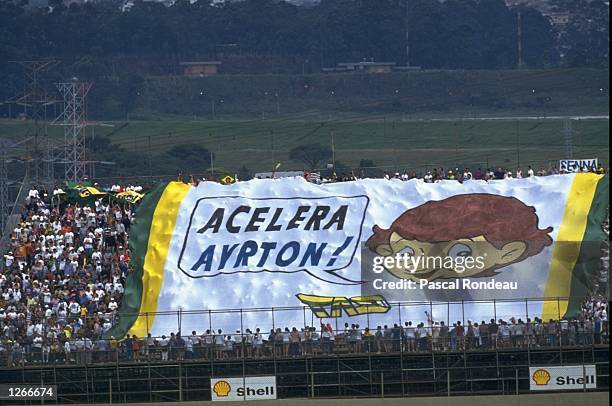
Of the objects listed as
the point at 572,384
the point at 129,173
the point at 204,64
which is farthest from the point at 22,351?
the point at 204,64

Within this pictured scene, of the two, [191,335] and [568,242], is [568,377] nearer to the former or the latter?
[568,242]

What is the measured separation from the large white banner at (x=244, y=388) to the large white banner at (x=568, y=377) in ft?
26.5

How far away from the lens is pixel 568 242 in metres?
50.5

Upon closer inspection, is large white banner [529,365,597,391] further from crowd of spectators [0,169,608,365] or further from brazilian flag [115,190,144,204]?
brazilian flag [115,190,144,204]

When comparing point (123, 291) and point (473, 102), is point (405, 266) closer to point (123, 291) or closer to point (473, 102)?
point (123, 291)

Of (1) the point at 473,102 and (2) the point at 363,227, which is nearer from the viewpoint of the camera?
(2) the point at 363,227

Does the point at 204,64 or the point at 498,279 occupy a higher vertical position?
the point at 204,64

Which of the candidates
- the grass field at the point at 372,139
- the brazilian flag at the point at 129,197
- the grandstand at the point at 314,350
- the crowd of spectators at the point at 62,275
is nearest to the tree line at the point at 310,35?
the grass field at the point at 372,139

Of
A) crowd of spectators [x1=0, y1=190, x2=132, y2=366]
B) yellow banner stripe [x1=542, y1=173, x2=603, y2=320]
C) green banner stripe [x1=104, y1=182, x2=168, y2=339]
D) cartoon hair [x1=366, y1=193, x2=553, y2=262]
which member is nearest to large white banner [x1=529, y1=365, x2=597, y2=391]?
yellow banner stripe [x1=542, y1=173, x2=603, y2=320]

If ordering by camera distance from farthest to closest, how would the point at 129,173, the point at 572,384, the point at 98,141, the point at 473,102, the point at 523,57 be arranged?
1. the point at 523,57
2. the point at 473,102
3. the point at 98,141
4. the point at 129,173
5. the point at 572,384

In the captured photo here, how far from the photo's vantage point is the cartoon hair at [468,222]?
5147cm

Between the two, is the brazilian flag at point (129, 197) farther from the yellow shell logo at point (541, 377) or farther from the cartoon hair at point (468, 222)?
the yellow shell logo at point (541, 377)

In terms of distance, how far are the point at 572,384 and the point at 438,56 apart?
12173 cm

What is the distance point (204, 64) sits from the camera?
166375mm
